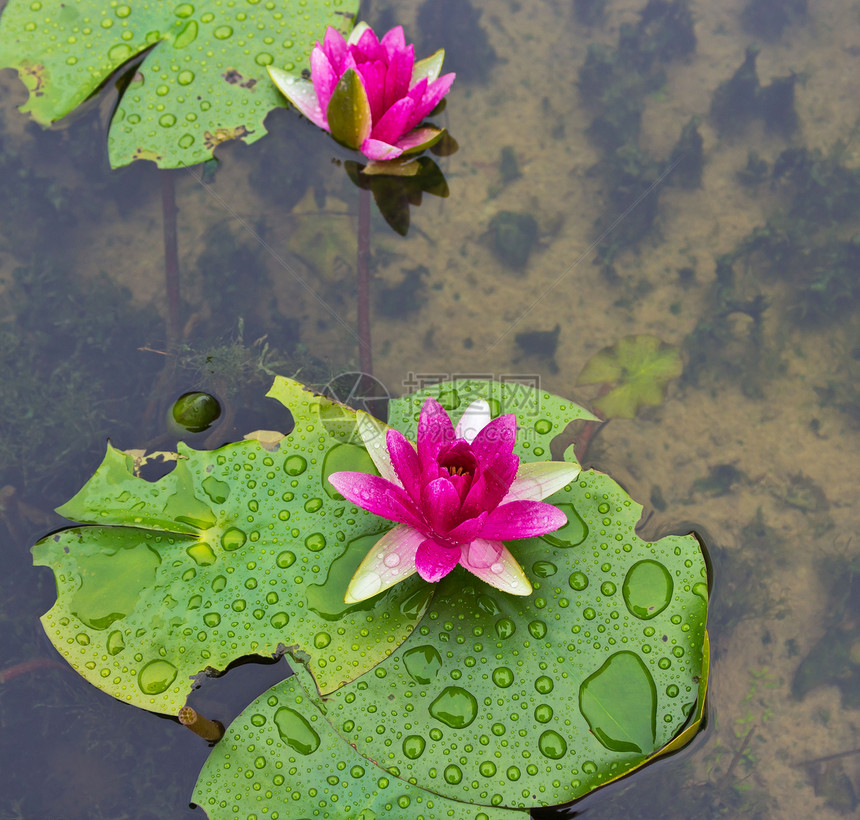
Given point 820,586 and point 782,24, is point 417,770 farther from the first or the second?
point 782,24

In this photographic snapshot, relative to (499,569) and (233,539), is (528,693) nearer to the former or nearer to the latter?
(499,569)

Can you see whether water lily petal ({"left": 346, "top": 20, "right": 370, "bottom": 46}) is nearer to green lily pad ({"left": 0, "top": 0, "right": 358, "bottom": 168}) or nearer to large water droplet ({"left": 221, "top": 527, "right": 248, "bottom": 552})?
green lily pad ({"left": 0, "top": 0, "right": 358, "bottom": 168})

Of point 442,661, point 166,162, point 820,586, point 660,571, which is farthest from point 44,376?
point 820,586

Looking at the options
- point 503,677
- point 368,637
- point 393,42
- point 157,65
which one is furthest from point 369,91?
point 503,677

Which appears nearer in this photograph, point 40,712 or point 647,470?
point 40,712

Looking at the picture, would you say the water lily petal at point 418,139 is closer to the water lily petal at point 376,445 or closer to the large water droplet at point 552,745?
the water lily petal at point 376,445

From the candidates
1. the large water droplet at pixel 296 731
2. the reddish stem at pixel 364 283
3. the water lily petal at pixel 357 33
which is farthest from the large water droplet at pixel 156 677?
the water lily petal at pixel 357 33
